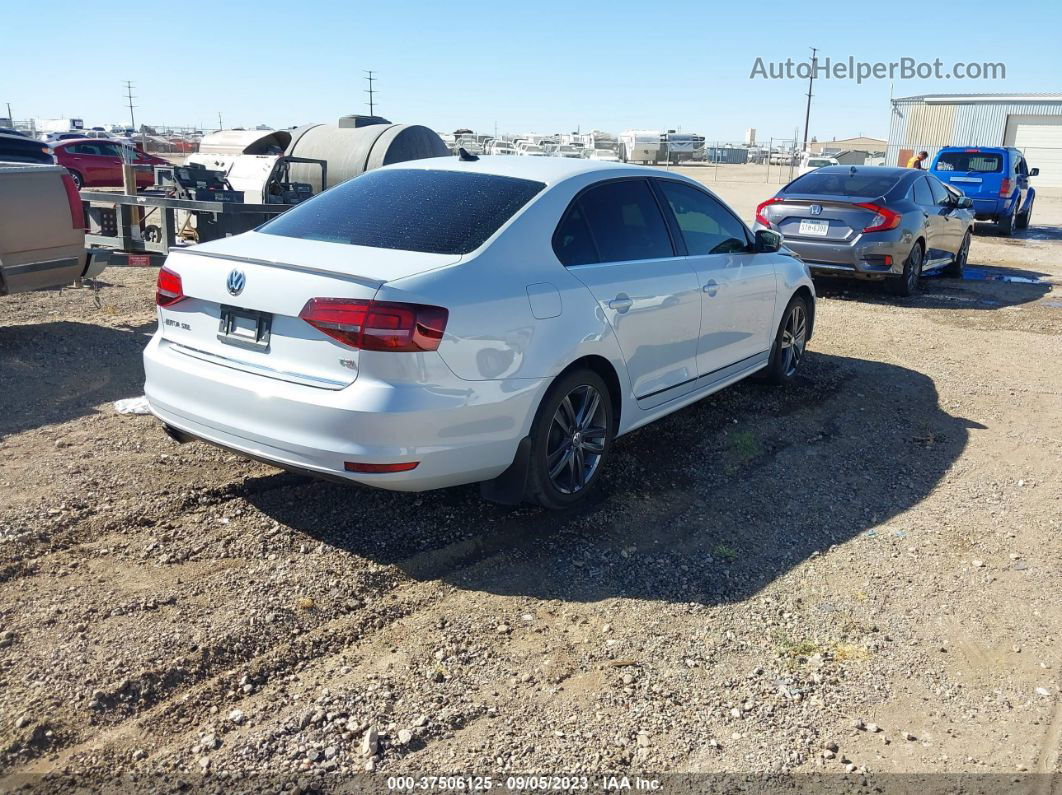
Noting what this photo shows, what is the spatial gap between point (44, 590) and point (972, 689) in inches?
→ 143

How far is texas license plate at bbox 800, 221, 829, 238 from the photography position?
36.4 ft

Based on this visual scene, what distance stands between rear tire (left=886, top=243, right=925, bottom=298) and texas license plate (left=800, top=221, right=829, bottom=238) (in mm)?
1164

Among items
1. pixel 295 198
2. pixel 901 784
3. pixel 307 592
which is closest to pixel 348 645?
pixel 307 592

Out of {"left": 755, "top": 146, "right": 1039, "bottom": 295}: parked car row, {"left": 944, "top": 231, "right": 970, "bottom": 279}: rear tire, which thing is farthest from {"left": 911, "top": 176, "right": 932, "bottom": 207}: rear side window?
{"left": 944, "top": 231, "right": 970, "bottom": 279}: rear tire

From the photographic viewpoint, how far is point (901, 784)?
284 centimetres

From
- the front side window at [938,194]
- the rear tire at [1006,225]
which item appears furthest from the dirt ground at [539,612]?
the rear tire at [1006,225]

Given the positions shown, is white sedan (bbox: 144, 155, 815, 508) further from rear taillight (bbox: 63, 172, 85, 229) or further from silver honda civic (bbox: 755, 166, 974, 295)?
silver honda civic (bbox: 755, 166, 974, 295)

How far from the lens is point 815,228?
11.2 meters

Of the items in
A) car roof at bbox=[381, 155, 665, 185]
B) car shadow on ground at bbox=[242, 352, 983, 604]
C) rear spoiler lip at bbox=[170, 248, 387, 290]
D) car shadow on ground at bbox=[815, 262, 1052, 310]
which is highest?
car roof at bbox=[381, 155, 665, 185]

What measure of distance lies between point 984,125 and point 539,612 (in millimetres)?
52166

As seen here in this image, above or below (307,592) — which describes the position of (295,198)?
above

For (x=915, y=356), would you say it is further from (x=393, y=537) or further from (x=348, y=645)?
(x=348, y=645)

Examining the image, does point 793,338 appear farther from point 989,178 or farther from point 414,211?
point 989,178

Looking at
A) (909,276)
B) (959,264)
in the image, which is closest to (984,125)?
(959,264)
